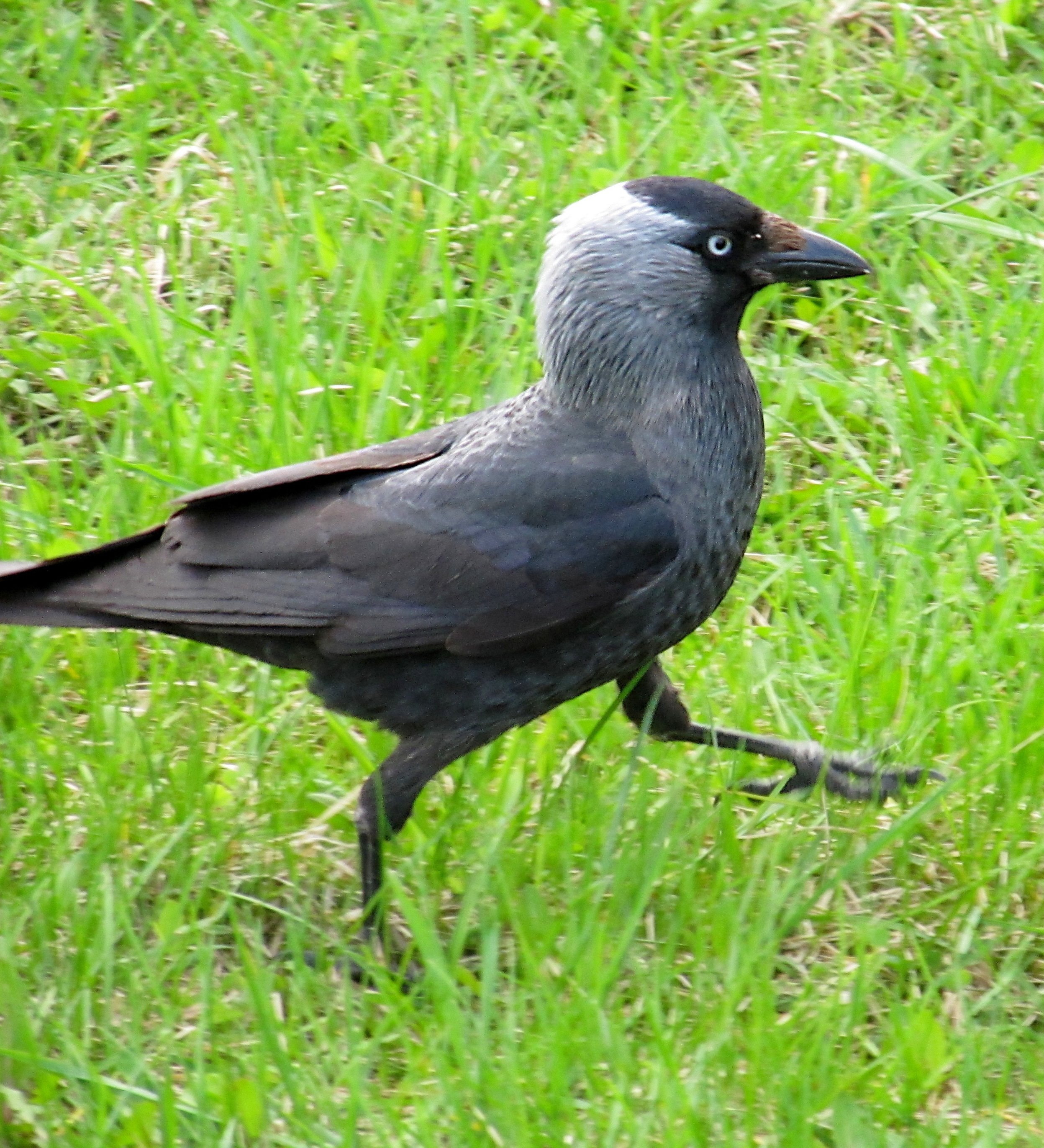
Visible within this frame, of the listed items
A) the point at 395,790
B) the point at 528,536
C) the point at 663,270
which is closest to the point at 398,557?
the point at 528,536

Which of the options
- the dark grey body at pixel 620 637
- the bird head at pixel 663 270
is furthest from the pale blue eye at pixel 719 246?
the dark grey body at pixel 620 637

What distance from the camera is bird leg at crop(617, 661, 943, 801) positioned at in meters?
3.89

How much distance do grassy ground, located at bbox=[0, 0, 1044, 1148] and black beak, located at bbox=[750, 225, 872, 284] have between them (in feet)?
2.71

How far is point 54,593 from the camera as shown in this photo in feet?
12.3

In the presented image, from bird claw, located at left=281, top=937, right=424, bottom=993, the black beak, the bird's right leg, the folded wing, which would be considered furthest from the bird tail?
the black beak

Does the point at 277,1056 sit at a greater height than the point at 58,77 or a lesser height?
lesser

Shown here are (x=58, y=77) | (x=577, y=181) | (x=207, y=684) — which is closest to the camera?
(x=207, y=684)

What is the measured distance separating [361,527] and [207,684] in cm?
76

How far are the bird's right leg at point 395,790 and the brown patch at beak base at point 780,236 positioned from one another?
1.19 metres

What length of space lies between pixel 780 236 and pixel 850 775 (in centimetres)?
118

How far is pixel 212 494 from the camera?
3725mm

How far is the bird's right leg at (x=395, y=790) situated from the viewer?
3.66m

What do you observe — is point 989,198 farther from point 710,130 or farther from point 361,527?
point 361,527

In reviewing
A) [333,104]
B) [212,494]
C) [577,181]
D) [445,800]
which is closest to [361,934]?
[445,800]
